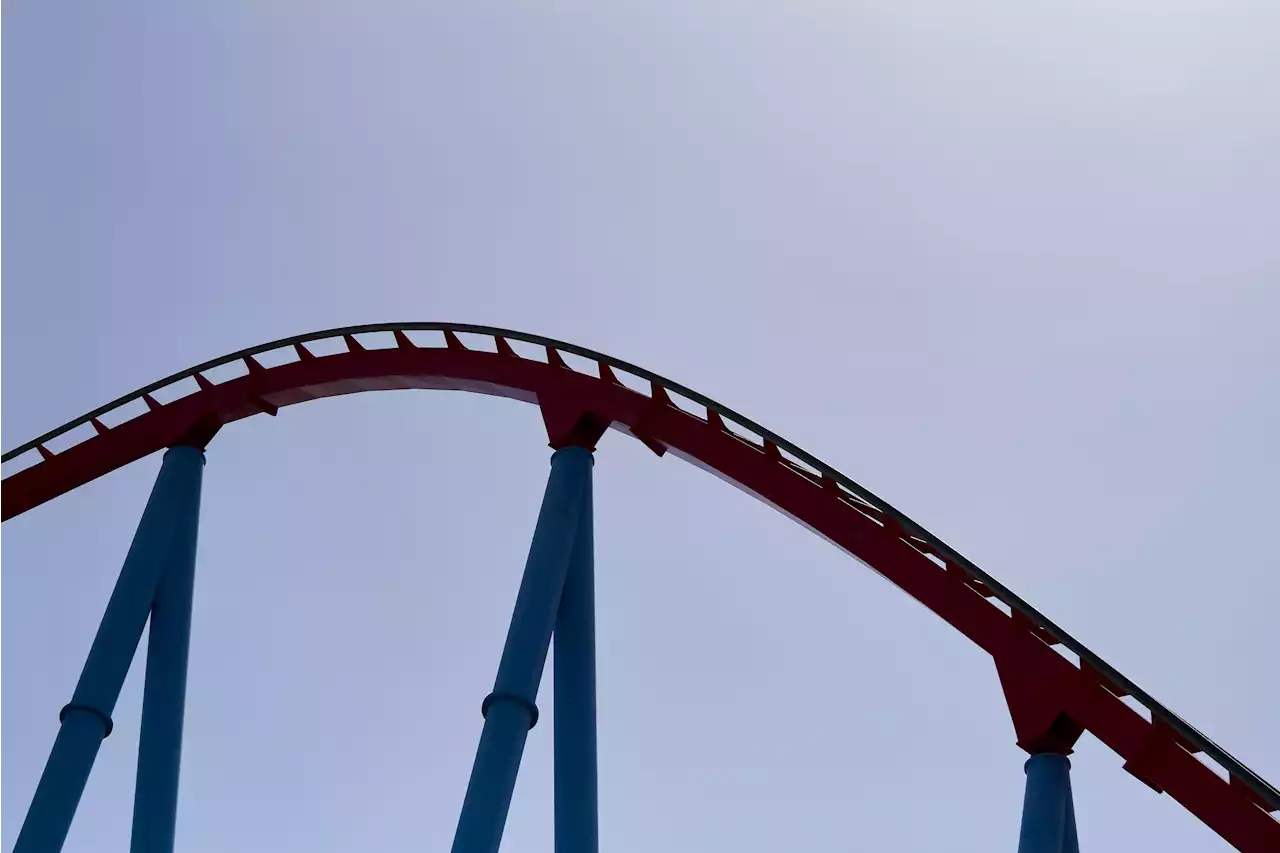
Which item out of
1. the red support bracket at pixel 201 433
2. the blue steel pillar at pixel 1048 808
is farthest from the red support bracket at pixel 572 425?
the blue steel pillar at pixel 1048 808

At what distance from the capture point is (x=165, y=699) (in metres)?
10.6

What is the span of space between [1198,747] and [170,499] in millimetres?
7786

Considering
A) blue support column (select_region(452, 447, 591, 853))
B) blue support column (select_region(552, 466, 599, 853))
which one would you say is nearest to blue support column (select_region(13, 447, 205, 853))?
blue support column (select_region(452, 447, 591, 853))

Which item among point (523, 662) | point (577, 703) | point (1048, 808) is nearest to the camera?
point (1048, 808)

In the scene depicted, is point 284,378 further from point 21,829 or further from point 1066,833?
point 1066,833

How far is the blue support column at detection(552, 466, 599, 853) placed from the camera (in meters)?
8.56

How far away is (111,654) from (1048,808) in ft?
21.8

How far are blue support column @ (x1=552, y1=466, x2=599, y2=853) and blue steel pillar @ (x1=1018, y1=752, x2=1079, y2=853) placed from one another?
271 cm

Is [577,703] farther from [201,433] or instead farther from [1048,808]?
[201,433]

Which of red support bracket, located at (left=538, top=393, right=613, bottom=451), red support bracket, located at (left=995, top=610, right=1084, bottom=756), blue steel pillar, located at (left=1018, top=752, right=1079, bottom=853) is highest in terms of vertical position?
red support bracket, located at (left=538, top=393, right=613, bottom=451)

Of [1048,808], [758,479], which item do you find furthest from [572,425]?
[1048,808]

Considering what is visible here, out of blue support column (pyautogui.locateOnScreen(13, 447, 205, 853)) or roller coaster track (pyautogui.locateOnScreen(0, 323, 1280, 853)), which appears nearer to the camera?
roller coaster track (pyautogui.locateOnScreen(0, 323, 1280, 853))

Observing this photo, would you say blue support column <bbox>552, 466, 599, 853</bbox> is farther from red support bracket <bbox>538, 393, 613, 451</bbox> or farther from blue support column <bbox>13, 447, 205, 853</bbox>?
blue support column <bbox>13, 447, 205, 853</bbox>

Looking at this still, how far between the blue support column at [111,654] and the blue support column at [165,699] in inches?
4.5
